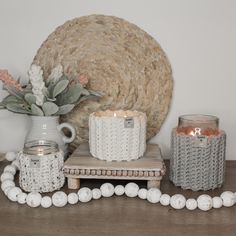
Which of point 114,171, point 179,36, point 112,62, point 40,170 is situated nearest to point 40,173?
point 40,170

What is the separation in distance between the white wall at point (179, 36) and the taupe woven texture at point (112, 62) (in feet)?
0.11

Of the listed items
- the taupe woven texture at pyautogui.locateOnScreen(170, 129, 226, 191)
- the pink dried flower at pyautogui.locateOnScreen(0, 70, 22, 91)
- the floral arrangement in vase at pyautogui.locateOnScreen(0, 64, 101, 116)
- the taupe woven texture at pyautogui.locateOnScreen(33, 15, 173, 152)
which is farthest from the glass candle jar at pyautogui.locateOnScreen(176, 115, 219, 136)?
the pink dried flower at pyautogui.locateOnScreen(0, 70, 22, 91)

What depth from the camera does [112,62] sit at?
3.55 feet

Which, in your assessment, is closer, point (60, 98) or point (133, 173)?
point (133, 173)

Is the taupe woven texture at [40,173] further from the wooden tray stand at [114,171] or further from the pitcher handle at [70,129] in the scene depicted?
the pitcher handle at [70,129]

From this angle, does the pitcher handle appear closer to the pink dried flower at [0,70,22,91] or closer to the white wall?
the pink dried flower at [0,70,22,91]

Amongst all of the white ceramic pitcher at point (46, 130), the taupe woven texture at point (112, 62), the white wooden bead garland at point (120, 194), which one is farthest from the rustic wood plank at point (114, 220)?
the taupe woven texture at point (112, 62)

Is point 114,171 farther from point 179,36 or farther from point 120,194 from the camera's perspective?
point 179,36

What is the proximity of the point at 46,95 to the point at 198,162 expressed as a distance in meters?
0.42

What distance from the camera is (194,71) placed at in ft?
3.70

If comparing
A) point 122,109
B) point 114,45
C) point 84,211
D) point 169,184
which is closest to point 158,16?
point 114,45

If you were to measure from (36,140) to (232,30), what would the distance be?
25.2 inches

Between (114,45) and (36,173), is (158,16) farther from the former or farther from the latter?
(36,173)

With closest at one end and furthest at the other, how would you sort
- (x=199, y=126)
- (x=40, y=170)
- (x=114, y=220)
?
1. (x=114, y=220)
2. (x=40, y=170)
3. (x=199, y=126)
